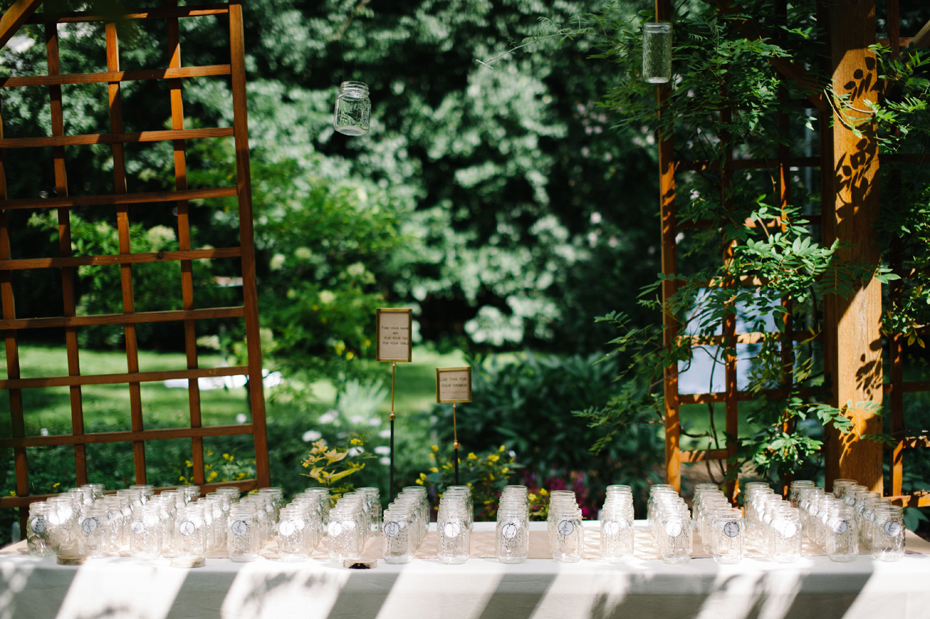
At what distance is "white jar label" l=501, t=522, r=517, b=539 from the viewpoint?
177cm

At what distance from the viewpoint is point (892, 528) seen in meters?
1.78

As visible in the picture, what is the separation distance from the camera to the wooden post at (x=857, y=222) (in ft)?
6.81

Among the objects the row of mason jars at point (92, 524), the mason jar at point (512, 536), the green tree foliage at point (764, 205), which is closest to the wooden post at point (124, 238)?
the row of mason jars at point (92, 524)

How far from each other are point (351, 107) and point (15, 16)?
1.16m

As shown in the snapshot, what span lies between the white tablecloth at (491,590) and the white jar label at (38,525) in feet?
0.53

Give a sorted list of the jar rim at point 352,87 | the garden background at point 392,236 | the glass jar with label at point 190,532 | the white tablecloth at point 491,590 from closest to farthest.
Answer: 1. the white tablecloth at point 491,590
2. the glass jar with label at point 190,532
3. the jar rim at point 352,87
4. the garden background at point 392,236

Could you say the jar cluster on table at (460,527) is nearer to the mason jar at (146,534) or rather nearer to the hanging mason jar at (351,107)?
the mason jar at (146,534)

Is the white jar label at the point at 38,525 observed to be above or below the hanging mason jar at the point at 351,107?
below

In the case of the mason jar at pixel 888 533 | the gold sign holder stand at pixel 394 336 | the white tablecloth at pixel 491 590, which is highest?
the gold sign holder stand at pixel 394 336

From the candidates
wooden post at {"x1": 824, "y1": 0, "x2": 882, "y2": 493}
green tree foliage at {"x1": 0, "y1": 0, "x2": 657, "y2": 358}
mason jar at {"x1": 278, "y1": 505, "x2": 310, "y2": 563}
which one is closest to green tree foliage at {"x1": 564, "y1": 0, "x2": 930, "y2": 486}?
wooden post at {"x1": 824, "y1": 0, "x2": 882, "y2": 493}

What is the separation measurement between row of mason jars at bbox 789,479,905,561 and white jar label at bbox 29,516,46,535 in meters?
2.32

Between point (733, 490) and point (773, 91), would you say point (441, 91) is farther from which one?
point (733, 490)

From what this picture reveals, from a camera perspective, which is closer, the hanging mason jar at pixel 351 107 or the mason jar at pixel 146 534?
the mason jar at pixel 146 534

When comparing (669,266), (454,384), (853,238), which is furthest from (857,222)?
(454,384)
